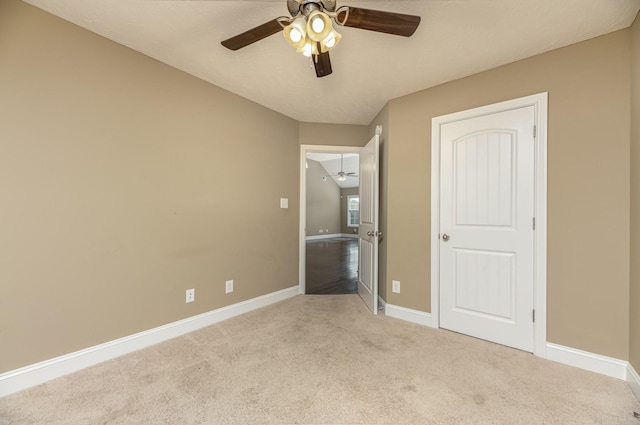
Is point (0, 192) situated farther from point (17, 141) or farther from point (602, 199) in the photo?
point (602, 199)

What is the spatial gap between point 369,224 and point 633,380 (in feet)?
7.23

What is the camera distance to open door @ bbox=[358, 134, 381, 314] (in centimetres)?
280

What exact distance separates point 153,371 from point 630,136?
3573mm

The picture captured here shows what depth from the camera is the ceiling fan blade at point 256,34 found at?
1395 millimetres

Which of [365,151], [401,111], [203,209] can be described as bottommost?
[203,209]

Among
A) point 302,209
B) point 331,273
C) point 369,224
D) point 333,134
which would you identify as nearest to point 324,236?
point 331,273

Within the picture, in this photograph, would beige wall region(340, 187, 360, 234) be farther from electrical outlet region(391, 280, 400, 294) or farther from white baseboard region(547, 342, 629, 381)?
white baseboard region(547, 342, 629, 381)

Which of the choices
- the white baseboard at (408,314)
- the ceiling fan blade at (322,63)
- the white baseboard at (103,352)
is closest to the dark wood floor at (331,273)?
the white baseboard at (408,314)

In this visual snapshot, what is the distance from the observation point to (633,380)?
1616mm

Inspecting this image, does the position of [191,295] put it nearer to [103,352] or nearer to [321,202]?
[103,352]

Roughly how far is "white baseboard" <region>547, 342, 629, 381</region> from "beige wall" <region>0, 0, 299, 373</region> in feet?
9.13

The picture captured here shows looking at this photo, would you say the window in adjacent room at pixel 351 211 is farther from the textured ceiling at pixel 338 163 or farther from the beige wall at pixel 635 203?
the beige wall at pixel 635 203

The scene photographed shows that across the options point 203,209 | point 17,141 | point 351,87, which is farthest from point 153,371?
point 351,87

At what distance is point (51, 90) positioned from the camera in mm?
1687
